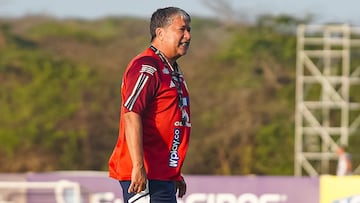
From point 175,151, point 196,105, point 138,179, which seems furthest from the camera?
point 196,105

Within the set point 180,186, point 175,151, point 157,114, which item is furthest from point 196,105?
point 157,114

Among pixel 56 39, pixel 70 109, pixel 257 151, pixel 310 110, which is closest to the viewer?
pixel 310 110

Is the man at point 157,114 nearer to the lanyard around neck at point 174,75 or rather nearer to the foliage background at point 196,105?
the lanyard around neck at point 174,75

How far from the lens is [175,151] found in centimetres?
658

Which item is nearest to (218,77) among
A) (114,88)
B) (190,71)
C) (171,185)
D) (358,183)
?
(190,71)

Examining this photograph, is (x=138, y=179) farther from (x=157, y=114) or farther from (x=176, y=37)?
(x=176, y=37)

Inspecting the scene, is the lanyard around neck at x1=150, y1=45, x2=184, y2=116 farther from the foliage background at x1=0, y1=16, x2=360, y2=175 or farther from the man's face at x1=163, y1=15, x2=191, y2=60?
the foliage background at x1=0, y1=16, x2=360, y2=175

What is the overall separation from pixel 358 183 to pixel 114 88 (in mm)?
21937

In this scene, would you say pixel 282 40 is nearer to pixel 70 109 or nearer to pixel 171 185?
pixel 70 109

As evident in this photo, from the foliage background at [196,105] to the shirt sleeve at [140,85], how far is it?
24834 mm

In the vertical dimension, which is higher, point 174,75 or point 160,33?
point 160,33

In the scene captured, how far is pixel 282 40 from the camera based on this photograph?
33531 millimetres

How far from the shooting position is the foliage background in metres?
32.4

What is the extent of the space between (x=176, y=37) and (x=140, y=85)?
41cm
